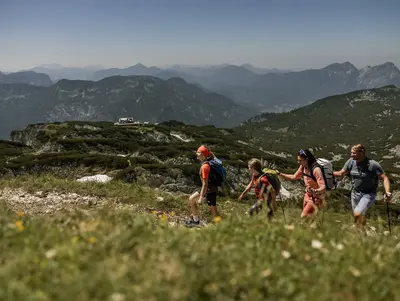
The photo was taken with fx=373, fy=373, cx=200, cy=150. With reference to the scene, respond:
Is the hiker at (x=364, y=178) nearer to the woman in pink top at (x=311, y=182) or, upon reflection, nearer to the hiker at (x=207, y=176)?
the woman in pink top at (x=311, y=182)

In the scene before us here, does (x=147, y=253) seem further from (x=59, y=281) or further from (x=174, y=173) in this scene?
(x=174, y=173)

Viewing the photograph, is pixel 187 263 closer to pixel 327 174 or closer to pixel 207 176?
pixel 327 174

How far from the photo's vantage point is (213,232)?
210 inches

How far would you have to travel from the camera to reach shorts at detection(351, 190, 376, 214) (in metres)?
9.85

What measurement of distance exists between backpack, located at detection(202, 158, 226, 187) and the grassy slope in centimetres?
577

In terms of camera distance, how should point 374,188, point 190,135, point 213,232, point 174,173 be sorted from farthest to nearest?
point 190,135 < point 174,173 < point 374,188 < point 213,232

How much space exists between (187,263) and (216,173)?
760 centimetres

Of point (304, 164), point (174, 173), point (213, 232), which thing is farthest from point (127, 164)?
point (213, 232)

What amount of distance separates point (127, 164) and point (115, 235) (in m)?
41.3

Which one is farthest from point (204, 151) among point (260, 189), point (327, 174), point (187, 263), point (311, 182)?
point (187, 263)

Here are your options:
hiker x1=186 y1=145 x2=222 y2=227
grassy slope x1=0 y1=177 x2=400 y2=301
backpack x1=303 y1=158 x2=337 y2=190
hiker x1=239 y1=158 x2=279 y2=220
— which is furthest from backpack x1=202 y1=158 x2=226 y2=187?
grassy slope x1=0 y1=177 x2=400 y2=301

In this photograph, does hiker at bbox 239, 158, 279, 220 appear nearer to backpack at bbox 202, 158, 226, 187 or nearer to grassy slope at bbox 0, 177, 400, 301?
backpack at bbox 202, 158, 226, 187

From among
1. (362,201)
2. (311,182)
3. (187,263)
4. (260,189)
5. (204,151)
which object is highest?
(187,263)

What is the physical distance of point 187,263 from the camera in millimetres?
3842
